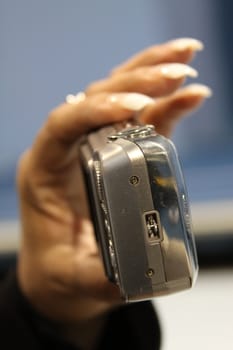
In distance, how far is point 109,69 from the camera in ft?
3.16

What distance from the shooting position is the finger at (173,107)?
58 cm

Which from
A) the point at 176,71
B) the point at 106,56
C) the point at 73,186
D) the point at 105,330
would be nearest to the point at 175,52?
the point at 176,71

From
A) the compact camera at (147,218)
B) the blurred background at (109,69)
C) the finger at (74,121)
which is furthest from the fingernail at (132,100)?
the blurred background at (109,69)

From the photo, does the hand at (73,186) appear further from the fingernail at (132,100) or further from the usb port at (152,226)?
the usb port at (152,226)

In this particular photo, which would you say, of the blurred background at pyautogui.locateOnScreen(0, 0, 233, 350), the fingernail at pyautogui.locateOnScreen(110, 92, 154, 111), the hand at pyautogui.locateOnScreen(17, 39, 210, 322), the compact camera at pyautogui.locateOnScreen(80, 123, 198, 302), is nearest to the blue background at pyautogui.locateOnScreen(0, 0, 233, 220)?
the blurred background at pyautogui.locateOnScreen(0, 0, 233, 350)

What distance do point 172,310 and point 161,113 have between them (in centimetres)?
26

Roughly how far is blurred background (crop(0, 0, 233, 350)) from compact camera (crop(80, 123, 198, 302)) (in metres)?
0.55

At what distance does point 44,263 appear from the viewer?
620 millimetres

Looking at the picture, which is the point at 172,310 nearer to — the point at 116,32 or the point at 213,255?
the point at 213,255

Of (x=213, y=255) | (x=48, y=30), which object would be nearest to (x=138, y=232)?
(x=213, y=255)

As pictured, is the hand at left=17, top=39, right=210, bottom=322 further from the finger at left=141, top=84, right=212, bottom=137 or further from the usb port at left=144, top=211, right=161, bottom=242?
the usb port at left=144, top=211, right=161, bottom=242

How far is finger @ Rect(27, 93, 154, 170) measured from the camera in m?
0.49

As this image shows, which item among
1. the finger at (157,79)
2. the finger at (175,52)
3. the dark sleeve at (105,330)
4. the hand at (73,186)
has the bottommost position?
the dark sleeve at (105,330)

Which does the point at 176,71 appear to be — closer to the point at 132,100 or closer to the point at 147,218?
the point at 132,100
